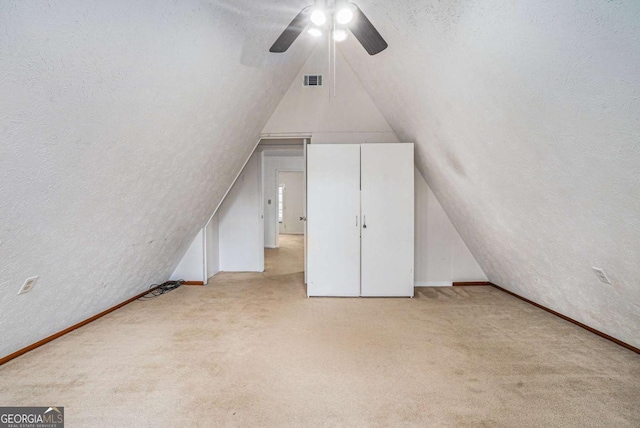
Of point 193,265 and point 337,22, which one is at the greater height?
point 337,22

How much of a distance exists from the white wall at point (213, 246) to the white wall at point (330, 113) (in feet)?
5.62

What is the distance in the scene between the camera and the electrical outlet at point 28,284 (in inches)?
77.9

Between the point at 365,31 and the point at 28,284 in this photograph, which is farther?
the point at 28,284

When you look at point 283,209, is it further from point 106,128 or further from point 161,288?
point 106,128

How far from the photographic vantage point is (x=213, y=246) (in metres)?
4.60

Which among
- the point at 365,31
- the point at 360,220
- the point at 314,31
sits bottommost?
the point at 360,220

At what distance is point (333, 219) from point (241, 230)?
78.9 inches

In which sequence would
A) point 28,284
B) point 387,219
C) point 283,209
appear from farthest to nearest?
point 283,209 < point 387,219 < point 28,284

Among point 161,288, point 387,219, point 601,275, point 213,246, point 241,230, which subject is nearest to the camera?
point 601,275

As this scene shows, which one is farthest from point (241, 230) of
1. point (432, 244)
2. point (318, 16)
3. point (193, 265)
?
point (318, 16)

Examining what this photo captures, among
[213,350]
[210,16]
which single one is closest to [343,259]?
[213,350]

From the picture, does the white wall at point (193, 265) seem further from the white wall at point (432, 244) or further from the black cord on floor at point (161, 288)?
Answer: the white wall at point (432, 244)

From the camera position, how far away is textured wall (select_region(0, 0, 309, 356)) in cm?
128

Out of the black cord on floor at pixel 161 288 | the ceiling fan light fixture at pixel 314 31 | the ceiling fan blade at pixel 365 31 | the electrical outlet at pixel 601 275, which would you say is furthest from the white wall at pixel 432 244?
the black cord on floor at pixel 161 288
